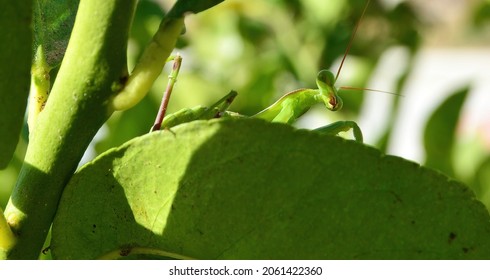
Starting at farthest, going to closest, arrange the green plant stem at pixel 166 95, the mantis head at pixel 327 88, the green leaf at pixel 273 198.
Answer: the mantis head at pixel 327 88
the green plant stem at pixel 166 95
the green leaf at pixel 273 198

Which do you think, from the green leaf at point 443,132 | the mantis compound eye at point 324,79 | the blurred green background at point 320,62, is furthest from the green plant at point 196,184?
the green leaf at point 443,132

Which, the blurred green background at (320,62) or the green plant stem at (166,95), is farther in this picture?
the blurred green background at (320,62)

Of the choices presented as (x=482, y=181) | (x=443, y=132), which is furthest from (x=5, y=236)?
(x=482, y=181)

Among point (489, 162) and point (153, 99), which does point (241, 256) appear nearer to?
point (153, 99)

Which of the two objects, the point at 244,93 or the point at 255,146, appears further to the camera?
the point at 244,93

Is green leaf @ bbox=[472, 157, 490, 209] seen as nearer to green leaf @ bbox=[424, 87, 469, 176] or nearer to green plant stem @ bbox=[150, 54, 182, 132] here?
green leaf @ bbox=[424, 87, 469, 176]

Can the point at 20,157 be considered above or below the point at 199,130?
below

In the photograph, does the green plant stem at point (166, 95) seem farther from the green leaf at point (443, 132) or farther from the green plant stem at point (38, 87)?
the green leaf at point (443, 132)
